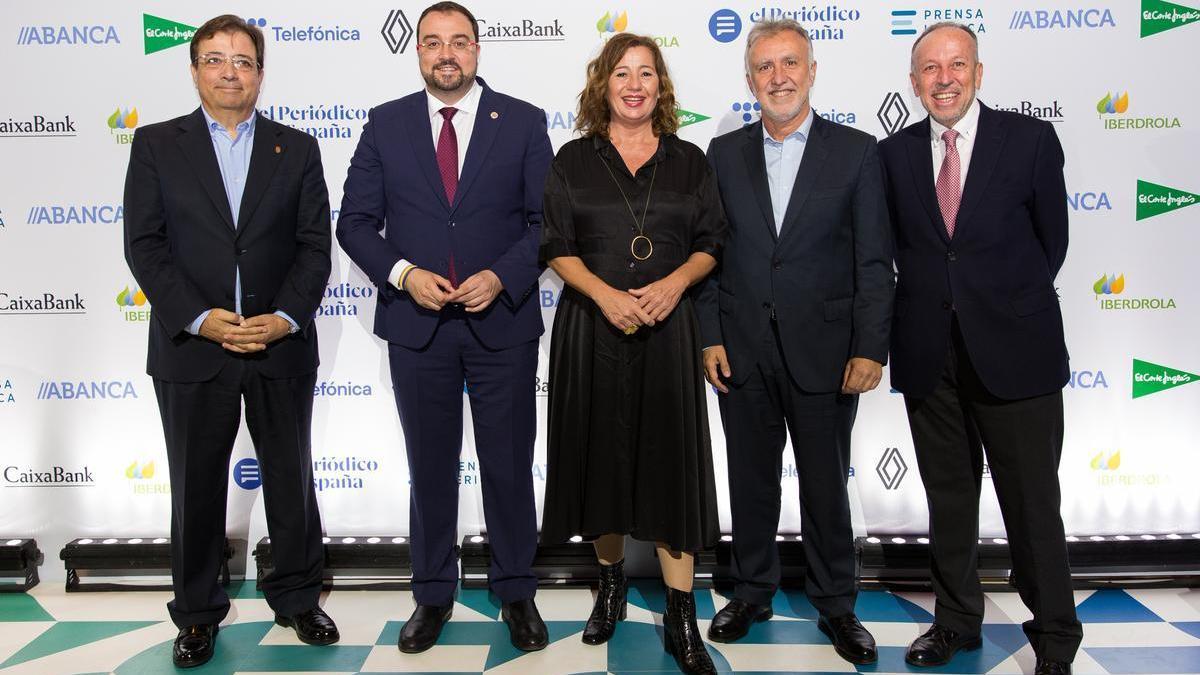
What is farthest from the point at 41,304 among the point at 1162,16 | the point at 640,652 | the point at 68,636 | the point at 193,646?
the point at 1162,16

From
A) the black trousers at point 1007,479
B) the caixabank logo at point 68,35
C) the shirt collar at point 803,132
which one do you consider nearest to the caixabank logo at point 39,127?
the caixabank logo at point 68,35

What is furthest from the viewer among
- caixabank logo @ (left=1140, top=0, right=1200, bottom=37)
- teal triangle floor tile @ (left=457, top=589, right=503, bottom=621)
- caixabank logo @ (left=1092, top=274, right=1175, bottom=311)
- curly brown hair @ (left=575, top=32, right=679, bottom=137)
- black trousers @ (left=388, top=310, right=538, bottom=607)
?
caixabank logo @ (left=1092, top=274, right=1175, bottom=311)

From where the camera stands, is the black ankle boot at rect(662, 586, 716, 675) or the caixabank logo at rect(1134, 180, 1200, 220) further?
the caixabank logo at rect(1134, 180, 1200, 220)

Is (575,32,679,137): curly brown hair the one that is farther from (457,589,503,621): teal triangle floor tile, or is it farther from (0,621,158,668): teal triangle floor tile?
(0,621,158,668): teal triangle floor tile

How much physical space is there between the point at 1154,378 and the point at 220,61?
3.75 meters

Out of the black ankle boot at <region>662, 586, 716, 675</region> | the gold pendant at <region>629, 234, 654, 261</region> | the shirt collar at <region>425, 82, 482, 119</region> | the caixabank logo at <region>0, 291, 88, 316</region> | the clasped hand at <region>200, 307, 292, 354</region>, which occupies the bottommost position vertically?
the black ankle boot at <region>662, 586, 716, 675</region>

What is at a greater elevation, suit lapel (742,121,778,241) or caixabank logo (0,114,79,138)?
caixabank logo (0,114,79,138)

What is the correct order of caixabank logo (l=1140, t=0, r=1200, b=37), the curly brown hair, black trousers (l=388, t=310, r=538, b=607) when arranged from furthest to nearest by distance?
caixabank logo (l=1140, t=0, r=1200, b=37)
black trousers (l=388, t=310, r=538, b=607)
the curly brown hair

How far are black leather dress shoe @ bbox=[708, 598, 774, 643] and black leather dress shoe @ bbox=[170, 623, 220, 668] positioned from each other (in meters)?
1.69

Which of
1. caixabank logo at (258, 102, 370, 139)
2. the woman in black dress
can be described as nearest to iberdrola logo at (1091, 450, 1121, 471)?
the woman in black dress

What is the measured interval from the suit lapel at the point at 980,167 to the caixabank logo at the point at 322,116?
2315 mm

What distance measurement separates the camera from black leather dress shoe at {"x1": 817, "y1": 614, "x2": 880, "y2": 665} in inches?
118

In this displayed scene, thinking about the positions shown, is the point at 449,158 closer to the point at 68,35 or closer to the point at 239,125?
the point at 239,125

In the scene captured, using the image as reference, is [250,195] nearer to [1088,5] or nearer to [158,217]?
[158,217]
